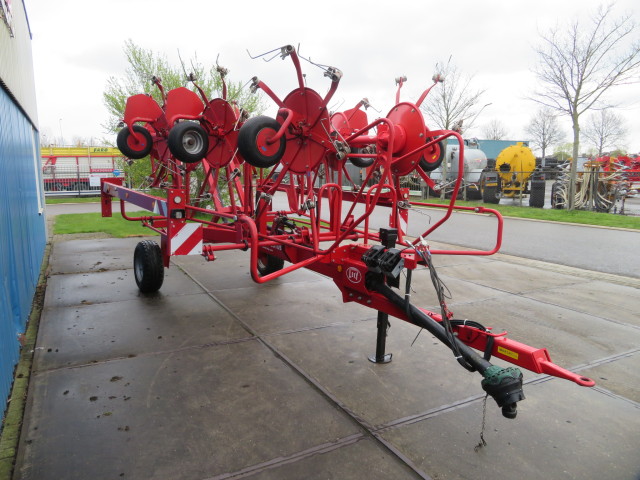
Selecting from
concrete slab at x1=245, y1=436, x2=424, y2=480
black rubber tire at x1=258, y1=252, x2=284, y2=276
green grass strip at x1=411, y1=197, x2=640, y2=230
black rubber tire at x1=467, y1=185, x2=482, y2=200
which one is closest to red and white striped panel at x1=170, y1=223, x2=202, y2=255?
black rubber tire at x1=258, y1=252, x2=284, y2=276

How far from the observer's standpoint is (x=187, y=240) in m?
4.61

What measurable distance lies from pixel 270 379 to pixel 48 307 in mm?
3265

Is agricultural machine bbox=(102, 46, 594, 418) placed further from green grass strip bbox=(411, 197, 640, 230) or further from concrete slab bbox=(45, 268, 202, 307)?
green grass strip bbox=(411, 197, 640, 230)

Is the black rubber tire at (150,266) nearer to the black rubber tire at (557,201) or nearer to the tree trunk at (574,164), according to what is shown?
the tree trunk at (574,164)

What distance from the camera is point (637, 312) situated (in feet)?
17.6

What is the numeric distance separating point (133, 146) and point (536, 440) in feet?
18.2

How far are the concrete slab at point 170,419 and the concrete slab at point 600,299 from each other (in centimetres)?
377

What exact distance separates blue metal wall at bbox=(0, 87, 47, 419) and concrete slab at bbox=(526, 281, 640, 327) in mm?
5637

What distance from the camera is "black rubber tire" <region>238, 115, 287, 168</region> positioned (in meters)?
→ 3.56

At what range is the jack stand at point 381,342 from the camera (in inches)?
147

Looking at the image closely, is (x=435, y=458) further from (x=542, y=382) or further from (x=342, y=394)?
(x=542, y=382)

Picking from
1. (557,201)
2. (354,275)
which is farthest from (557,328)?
(557,201)

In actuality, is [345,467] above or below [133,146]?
below

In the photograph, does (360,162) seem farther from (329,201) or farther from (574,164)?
(574,164)
